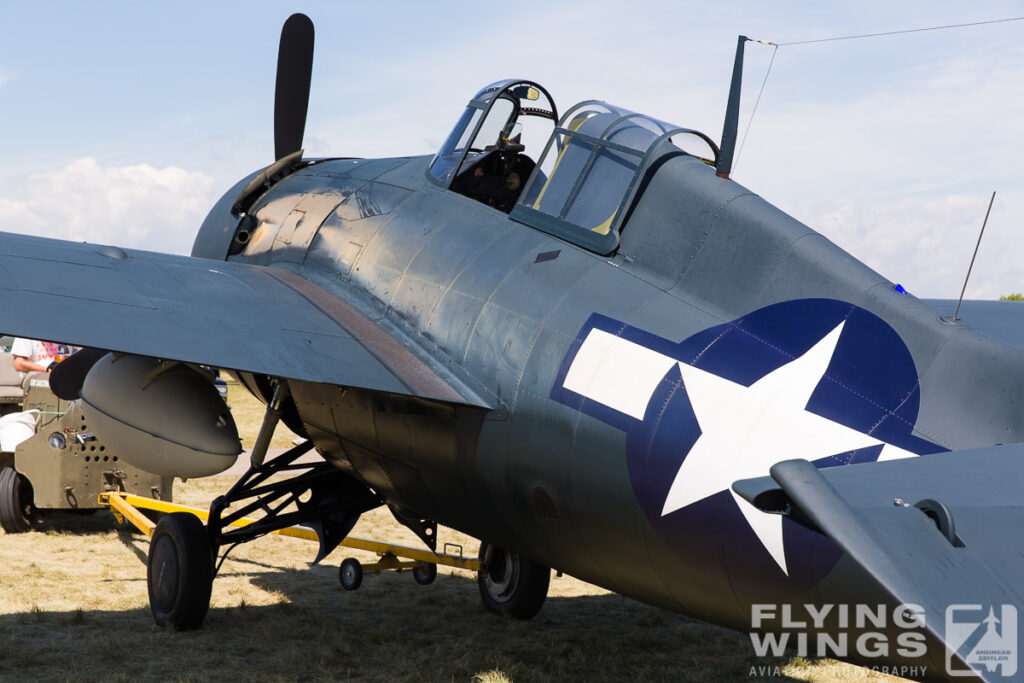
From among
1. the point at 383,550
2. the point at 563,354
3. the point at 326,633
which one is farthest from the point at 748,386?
the point at 383,550

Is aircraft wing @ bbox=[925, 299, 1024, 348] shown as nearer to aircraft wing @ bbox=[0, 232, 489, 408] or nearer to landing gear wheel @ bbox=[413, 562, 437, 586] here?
aircraft wing @ bbox=[0, 232, 489, 408]

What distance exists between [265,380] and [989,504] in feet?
17.3

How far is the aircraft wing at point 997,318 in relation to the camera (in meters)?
5.48

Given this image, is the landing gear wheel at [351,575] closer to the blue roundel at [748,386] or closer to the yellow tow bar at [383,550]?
the yellow tow bar at [383,550]

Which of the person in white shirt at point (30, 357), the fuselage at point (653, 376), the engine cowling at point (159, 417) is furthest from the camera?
the person in white shirt at point (30, 357)

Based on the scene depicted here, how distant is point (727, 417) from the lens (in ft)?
12.4

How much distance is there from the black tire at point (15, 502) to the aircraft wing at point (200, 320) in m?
4.79

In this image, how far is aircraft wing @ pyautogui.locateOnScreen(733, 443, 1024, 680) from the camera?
2186 mm

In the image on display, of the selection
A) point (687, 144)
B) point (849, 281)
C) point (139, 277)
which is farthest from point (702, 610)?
point (139, 277)

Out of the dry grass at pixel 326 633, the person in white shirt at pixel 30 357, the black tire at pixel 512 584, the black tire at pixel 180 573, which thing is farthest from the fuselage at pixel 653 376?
the person in white shirt at pixel 30 357

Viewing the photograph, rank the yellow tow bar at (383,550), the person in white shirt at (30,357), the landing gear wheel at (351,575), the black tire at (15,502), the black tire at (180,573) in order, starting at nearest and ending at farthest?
the black tire at (180,573)
the landing gear wheel at (351,575)
the yellow tow bar at (383,550)
the black tire at (15,502)
the person in white shirt at (30,357)

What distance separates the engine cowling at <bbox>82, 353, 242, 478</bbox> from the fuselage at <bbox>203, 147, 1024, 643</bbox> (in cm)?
87

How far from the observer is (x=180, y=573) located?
6777mm

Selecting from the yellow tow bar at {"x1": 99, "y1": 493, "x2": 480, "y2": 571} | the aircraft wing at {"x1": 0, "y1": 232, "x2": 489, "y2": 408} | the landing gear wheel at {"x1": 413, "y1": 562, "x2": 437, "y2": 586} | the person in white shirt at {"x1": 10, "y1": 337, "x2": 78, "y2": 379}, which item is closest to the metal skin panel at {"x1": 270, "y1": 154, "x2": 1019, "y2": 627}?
the aircraft wing at {"x1": 0, "y1": 232, "x2": 489, "y2": 408}
